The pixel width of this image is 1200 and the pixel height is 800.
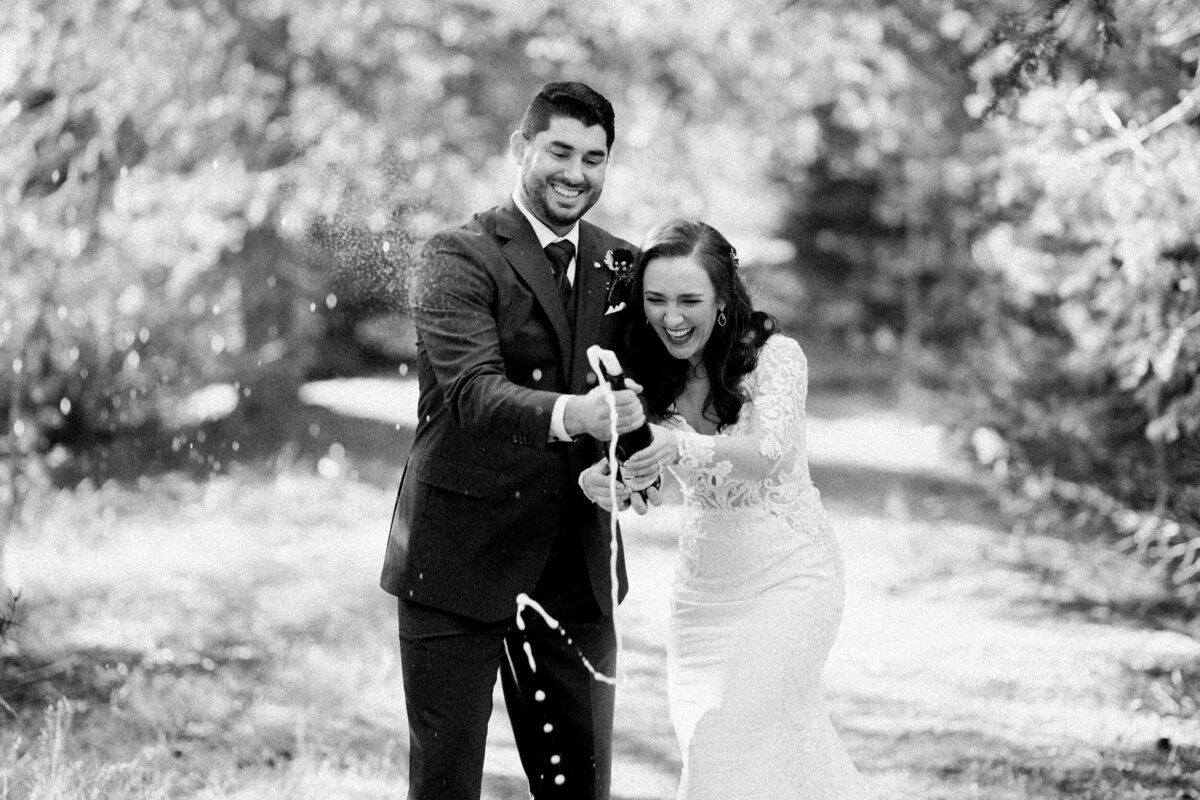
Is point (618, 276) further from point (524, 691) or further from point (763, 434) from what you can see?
point (524, 691)

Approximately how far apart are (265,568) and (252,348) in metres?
2.21

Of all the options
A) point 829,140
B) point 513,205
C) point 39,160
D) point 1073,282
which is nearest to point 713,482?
point 513,205

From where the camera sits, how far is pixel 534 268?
11.3ft

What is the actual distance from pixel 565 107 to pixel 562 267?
380mm

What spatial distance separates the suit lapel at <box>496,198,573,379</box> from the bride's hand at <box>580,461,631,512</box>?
248 millimetres

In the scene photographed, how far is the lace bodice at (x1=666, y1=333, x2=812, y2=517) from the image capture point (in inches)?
135

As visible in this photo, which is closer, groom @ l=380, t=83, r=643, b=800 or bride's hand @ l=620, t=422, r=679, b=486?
bride's hand @ l=620, t=422, r=679, b=486

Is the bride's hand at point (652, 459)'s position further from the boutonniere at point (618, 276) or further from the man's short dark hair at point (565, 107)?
the man's short dark hair at point (565, 107)

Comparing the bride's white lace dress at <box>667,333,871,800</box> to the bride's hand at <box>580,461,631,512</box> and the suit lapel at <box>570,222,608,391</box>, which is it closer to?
the bride's hand at <box>580,461,631,512</box>

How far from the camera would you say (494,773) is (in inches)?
207

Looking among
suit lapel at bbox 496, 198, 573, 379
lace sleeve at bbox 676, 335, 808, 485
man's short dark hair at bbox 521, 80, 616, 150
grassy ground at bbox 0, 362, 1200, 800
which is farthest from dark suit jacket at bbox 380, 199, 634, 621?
grassy ground at bbox 0, 362, 1200, 800

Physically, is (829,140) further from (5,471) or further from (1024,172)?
(5,471)

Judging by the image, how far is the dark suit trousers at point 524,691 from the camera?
11.4ft

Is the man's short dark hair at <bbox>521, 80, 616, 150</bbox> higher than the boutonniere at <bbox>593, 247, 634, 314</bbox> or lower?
higher
